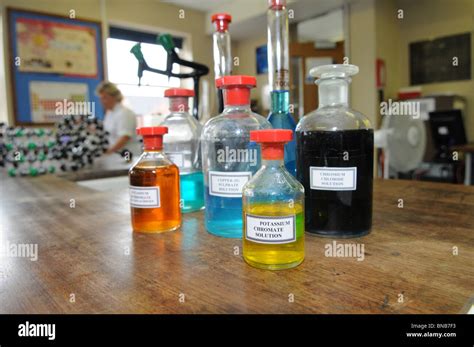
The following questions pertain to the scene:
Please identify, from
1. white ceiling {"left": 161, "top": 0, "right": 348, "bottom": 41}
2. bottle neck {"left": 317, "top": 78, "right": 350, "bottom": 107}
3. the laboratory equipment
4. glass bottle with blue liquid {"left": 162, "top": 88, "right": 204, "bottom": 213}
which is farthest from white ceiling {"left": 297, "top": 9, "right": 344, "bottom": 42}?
bottle neck {"left": 317, "top": 78, "right": 350, "bottom": 107}

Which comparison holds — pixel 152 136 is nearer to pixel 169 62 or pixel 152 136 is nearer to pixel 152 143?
pixel 152 143

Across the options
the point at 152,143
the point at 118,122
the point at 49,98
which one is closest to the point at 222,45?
the point at 152,143

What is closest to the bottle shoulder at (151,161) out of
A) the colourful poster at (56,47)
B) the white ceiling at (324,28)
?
the colourful poster at (56,47)

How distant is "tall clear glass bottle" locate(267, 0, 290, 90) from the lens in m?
0.62

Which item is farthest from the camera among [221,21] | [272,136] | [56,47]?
[56,47]

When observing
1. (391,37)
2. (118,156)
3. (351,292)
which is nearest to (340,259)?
(351,292)

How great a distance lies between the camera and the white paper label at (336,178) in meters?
0.55

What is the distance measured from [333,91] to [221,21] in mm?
262

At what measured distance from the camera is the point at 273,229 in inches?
17.9

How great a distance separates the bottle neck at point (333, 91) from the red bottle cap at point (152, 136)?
283 mm

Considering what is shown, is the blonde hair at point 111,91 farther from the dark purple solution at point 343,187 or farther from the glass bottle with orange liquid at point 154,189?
the dark purple solution at point 343,187
